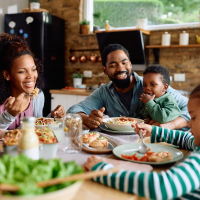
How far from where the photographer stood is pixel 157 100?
1.80m

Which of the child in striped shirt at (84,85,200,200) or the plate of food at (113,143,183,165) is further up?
the child in striped shirt at (84,85,200,200)

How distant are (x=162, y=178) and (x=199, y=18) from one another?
11.3ft

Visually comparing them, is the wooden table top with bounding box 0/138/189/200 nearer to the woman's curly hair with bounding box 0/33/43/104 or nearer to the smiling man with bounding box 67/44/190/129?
the smiling man with bounding box 67/44/190/129

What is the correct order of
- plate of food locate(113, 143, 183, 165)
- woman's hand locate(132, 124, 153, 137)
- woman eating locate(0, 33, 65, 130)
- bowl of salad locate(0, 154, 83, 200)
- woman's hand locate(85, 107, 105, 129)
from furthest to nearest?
woman eating locate(0, 33, 65, 130) → woman's hand locate(85, 107, 105, 129) → woman's hand locate(132, 124, 153, 137) → plate of food locate(113, 143, 183, 165) → bowl of salad locate(0, 154, 83, 200)

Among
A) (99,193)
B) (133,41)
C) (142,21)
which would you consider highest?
(142,21)

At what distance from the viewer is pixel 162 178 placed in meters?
0.71

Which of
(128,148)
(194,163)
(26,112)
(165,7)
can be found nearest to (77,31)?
(165,7)

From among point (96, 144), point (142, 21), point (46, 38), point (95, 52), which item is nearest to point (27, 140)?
point (96, 144)

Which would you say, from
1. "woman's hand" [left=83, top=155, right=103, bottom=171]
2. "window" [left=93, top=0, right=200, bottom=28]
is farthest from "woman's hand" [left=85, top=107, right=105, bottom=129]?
"window" [left=93, top=0, right=200, bottom=28]

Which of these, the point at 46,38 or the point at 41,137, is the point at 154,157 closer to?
the point at 41,137

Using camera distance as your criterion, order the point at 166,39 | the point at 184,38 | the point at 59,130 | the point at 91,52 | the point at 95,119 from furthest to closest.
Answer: the point at 91,52, the point at 166,39, the point at 184,38, the point at 95,119, the point at 59,130

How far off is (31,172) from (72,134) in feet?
1.79

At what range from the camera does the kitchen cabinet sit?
3914 mm

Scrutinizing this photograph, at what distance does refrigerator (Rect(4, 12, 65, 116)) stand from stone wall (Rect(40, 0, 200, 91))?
0.58 ft
